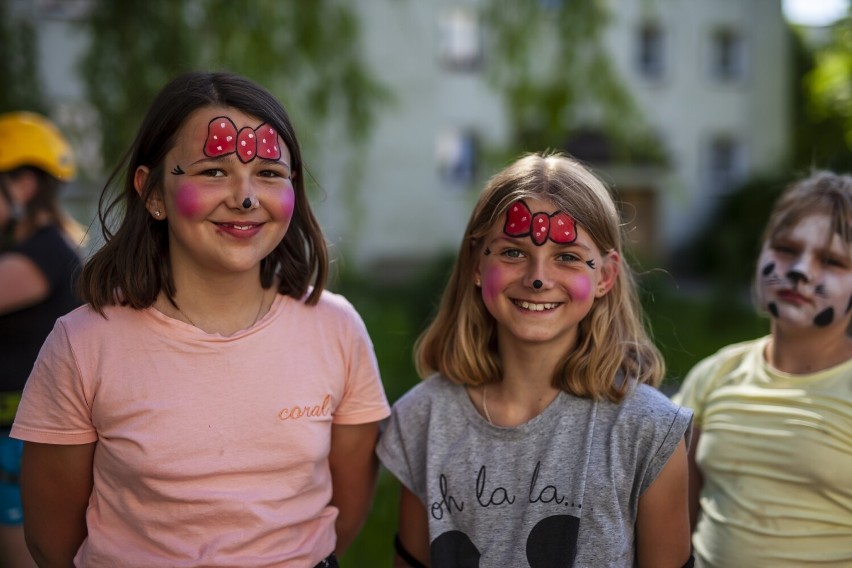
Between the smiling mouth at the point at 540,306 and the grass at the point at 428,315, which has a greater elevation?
the smiling mouth at the point at 540,306

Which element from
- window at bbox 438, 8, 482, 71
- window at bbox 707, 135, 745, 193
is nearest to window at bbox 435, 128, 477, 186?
window at bbox 438, 8, 482, 71

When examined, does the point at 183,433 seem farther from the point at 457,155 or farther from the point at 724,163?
the point at 724,163

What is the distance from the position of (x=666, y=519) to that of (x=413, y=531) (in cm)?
62

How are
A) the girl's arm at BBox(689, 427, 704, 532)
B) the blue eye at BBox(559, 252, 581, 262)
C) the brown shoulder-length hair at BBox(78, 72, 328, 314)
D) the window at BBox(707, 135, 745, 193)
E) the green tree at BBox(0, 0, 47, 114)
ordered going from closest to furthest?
the brown shoulder-length hair at BBox(78, 72, 328, 314) → the blue eye at BBox(559, 252, 581, 262) → the girl's arm at BBox(689, 427, 704, 532) → the green tree at BBox(0, 0, 47, 114) → the window at BBox(707, 135, 745, 193)

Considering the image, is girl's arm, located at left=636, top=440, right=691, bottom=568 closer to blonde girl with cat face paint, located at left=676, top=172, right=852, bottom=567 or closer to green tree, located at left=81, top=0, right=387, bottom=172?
blonde girl with cat face paint, located at left=676, top=172, right=852, bottom=567

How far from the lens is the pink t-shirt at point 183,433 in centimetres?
193

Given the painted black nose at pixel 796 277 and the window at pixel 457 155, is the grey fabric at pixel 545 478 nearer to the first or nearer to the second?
the painted black nose at pixel 796 277

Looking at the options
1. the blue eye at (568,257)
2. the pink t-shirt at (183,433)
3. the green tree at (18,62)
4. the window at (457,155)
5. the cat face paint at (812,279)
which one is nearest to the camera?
the pink t-shirt at (183,433)

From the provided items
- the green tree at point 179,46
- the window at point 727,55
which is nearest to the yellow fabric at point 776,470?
the green tree at point 179,46

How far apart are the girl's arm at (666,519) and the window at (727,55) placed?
20.9 meters

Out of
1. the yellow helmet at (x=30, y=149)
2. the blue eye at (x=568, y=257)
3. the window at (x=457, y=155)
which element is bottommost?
the window at (x=457, y=155)

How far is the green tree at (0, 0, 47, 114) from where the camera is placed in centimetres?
545

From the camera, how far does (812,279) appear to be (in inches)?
93.2

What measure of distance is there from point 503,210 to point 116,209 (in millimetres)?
980
